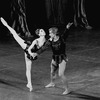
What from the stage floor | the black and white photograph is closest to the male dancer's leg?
the black and white photograph

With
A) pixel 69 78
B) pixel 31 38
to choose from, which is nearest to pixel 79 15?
pixel 31 38

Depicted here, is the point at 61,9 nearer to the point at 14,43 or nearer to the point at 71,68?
the point at 14,43

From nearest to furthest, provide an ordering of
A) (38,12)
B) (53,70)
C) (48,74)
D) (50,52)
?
(53,70)
(48,74)
(50,52)
(38,12)

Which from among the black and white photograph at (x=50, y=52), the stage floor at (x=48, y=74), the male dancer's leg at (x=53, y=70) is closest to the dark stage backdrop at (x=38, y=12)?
the black and white photograph at (x=50, y=52)

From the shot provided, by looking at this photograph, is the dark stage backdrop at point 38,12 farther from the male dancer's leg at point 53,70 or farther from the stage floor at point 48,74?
the male dancer's leg at point 53,70

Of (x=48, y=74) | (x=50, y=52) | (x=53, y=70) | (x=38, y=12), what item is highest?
(x=53, y=70)

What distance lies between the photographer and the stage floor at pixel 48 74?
8.01 metres

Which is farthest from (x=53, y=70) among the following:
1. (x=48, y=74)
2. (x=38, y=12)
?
(x=38, y=12)

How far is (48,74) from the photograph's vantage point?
10188mm

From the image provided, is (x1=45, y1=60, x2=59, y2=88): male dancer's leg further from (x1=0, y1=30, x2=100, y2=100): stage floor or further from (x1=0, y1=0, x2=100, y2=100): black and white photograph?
(x1=0, y1=30, x2=100, y2=100): stage floor

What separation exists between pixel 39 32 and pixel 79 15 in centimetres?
1250

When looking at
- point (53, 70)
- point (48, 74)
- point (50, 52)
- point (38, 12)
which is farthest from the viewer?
point (38, 12)

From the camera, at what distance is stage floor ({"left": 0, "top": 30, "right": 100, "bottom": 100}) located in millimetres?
8008

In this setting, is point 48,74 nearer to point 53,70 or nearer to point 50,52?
point 53,70
